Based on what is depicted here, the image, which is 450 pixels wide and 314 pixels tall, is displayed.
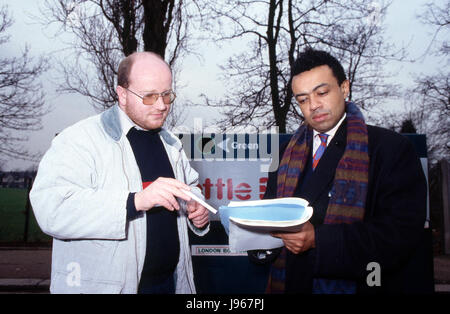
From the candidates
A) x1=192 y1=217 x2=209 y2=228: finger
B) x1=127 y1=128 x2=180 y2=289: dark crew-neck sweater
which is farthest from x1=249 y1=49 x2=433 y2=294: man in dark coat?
x1=127 y1=128 x2=180 y2=289: dark crew-neck sweater

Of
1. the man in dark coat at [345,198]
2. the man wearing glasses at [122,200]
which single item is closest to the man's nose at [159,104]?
the man wearing glasses at [122,200]

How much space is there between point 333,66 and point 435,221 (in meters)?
9.67

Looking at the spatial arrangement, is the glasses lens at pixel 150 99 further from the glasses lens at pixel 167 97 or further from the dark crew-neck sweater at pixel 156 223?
the dark crew-neck sweater at pixel 156 223

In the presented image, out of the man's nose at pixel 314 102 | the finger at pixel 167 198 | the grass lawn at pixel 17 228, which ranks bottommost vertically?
the grass lawn at pixel 17 228

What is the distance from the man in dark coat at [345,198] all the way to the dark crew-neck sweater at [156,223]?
0.47m

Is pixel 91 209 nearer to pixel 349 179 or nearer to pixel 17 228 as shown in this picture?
pixel 349 179

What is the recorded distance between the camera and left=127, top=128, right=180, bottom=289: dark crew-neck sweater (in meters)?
1.82

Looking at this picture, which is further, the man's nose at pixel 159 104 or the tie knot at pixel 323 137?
the tie knot at pixel 323 137

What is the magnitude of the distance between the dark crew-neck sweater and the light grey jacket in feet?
0.30

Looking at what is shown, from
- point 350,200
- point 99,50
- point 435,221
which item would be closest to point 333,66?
point 350,200

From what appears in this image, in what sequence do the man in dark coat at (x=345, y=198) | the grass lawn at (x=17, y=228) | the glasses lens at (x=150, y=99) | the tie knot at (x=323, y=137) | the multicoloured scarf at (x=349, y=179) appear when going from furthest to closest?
1. the grass lawn at (x=17, y=228)
2. the tie knot at (x=323, y=137)
3. the glasses lens at (x=150, y=99)
4. the multicoloured scarf at (x=349, y=179)
5. the man in dark coat at (x=345, y=198)

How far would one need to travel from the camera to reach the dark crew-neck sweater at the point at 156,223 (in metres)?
1.82

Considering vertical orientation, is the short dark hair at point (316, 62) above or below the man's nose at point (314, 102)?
above

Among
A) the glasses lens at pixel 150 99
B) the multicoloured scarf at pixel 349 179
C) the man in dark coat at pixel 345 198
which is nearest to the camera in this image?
the man in dark coat at pixel 345 198
